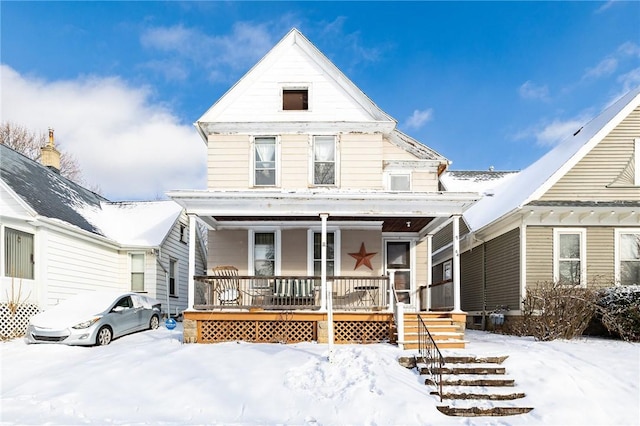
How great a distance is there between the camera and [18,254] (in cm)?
1343

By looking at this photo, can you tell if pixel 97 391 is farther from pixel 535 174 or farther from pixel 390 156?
pixel 535 174

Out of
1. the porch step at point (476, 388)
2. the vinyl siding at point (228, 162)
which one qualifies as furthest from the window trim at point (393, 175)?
the porch step at point (476, 388)

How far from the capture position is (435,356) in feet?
30.5

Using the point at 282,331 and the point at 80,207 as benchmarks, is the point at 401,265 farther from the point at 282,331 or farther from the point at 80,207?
the point at 80,207

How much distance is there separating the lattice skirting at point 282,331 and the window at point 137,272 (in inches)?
318

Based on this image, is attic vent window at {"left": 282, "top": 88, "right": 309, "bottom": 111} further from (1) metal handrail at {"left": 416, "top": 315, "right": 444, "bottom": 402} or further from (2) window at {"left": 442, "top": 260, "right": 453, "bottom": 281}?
(2) window at {"left": 442, "top": 260, "right": 453, "bottom": 281}

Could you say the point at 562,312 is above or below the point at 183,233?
below

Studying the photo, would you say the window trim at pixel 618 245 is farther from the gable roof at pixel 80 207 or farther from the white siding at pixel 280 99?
the gable roof at pixel 80 207

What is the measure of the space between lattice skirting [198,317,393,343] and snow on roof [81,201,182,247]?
25.6 feet

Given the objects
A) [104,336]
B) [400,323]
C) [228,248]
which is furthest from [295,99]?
[104,336]

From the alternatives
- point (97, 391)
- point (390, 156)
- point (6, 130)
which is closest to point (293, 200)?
point (390, 156)

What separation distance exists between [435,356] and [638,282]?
8388 millimetres

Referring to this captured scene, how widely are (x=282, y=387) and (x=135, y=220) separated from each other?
1464cm

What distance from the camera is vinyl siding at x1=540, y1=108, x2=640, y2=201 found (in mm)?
13969
